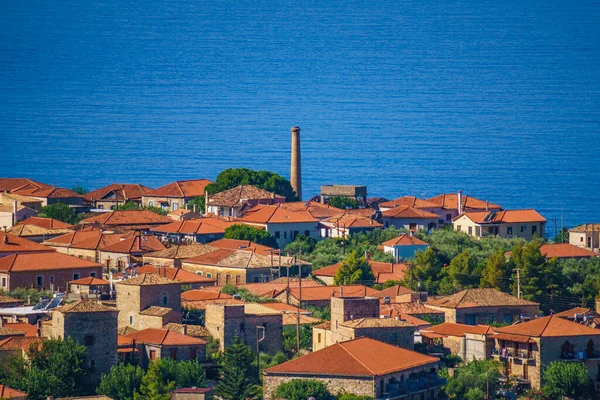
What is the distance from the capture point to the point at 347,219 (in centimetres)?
9669

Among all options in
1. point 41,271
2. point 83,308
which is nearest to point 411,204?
point 41,271

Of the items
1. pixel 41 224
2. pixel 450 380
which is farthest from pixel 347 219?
pixel 450 380

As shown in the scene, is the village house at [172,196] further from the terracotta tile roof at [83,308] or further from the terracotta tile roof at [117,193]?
the terracotta tile roof at [83,308]

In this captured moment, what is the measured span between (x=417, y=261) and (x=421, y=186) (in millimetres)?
104115

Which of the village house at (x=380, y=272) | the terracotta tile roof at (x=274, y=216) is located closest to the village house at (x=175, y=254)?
the village house at (x=380, y=272)

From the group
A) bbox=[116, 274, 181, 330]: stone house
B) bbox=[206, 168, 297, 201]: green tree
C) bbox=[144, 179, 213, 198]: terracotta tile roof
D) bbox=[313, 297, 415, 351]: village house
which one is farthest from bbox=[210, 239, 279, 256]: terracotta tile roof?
bbox=[144, 179, 213, 198]: terracotta tile roof

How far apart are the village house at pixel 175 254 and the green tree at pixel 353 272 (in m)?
7.98

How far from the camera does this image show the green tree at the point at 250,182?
353 feet

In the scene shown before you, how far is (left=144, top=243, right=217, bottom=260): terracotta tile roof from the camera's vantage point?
264ft

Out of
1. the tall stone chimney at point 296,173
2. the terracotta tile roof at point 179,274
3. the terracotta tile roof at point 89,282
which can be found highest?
the tall stone chimney at point 296,173

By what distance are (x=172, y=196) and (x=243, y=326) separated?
50553 mm

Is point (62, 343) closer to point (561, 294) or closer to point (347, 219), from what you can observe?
point (561, 294)

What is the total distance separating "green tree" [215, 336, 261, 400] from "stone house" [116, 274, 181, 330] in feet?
13.3

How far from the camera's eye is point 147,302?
198ft
